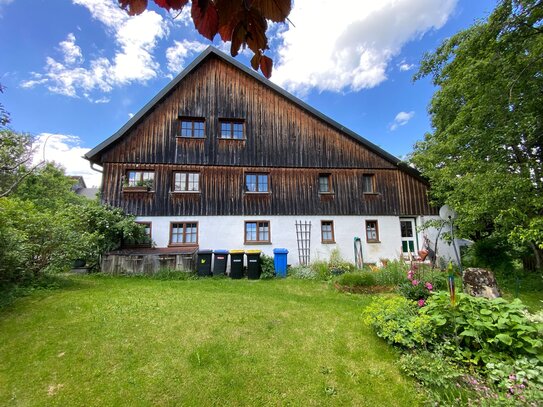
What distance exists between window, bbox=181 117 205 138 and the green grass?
332 inches

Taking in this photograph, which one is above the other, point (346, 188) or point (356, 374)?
point (346, 188)

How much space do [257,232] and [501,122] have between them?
1072cm

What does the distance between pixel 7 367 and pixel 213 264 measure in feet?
22.8

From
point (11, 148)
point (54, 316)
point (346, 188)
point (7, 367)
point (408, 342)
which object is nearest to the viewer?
point (7, 367)

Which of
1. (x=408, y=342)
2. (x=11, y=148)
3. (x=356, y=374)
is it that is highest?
(x=11, y=148)

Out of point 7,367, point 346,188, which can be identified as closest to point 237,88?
point 346,188

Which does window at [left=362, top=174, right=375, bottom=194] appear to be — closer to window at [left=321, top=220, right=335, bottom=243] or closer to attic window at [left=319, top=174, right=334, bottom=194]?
attic window at [left=319, top=174, right=334, bottom=194]

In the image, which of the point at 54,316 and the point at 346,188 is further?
the point at 346,188

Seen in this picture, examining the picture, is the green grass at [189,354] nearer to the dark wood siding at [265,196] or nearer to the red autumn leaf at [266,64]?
the red autumn leaf at [266,64]

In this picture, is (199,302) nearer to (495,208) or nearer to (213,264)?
(213,264)

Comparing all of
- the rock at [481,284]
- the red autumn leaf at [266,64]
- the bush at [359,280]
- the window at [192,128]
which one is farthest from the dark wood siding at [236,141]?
the red autumn leaf at [266,64]

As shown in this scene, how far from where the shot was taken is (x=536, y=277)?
1042cm

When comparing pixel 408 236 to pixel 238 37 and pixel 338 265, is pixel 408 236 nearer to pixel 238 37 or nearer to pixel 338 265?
pixel 338 265

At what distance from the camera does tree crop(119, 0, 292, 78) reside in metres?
0.99
